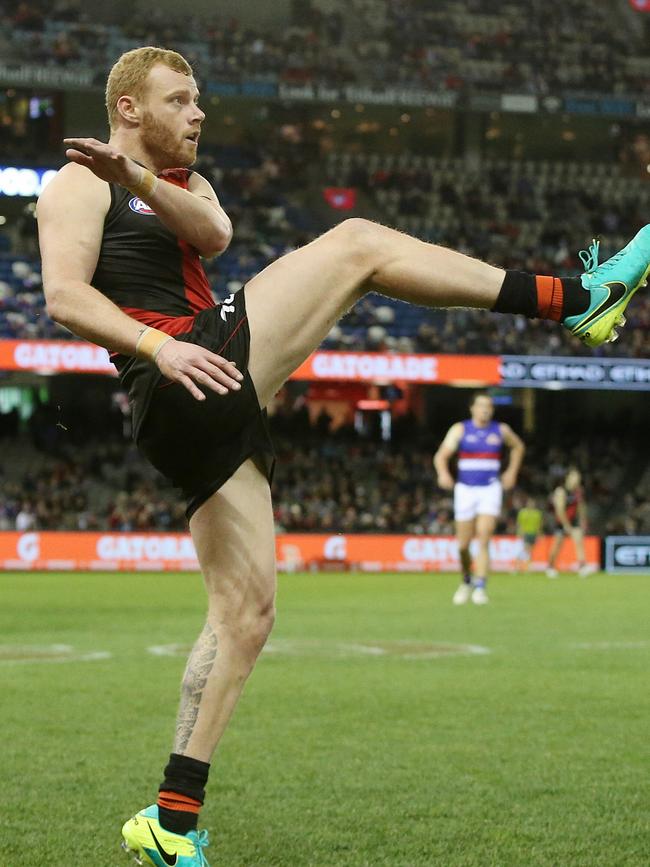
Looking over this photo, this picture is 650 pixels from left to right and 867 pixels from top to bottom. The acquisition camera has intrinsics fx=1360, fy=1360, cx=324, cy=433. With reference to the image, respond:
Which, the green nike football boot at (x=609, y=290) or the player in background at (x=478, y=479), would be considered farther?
the player in background at (x=478, y=479)

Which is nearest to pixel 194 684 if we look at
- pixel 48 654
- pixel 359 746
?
pixel 359 746

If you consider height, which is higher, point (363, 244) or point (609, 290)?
Result: point (363, 244)

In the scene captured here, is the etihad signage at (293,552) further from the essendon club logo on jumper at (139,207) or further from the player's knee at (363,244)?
the player's knee at (363,244)

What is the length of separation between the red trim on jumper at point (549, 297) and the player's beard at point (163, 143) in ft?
3.86

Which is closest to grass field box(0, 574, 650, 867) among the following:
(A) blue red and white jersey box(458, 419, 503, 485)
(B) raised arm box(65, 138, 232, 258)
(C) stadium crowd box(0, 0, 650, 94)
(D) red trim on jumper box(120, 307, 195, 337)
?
(D) red trim on jumper box(120, 307, 195, 337)

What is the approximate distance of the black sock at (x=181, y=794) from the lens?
3.92 meters

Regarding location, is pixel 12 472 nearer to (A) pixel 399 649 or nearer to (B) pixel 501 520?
(B) pixel 501 520

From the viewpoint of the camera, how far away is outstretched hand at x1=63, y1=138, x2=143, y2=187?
3807mm

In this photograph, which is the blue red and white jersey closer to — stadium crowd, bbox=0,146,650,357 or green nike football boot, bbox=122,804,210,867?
green nike football boot, bbox=122,804,210,867

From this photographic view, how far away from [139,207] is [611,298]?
1535 mm

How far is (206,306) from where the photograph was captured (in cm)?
438

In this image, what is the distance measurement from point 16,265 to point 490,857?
31412 millimetres

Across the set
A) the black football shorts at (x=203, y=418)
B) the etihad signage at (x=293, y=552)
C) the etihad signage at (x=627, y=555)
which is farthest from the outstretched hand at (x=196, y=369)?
the etihad signage at (x=627, y=555)

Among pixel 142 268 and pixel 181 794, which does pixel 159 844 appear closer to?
pixel 181 794
